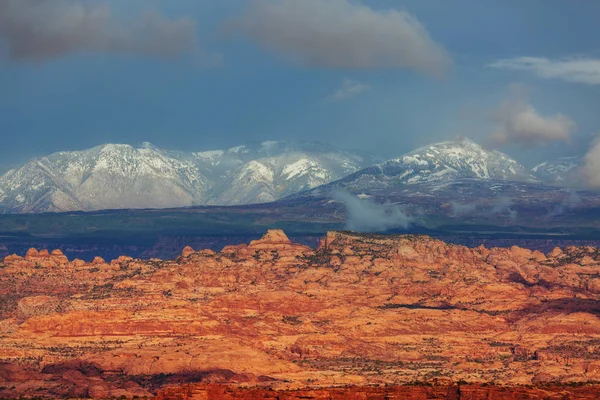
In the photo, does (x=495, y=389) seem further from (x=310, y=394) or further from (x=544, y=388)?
(x=310, y=394)

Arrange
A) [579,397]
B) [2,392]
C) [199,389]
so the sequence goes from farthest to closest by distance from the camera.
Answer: [2,392] < [199,389] < [579,397]

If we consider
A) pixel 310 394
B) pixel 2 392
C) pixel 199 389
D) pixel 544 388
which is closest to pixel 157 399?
pixel 199 389

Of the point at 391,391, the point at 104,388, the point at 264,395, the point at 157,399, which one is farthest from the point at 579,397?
the point at 104,388

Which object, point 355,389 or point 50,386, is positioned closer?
point 355,389

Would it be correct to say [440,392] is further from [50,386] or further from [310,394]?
[50,386]

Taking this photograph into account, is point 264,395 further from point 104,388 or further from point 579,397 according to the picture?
point 104,388

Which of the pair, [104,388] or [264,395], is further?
[104,388]

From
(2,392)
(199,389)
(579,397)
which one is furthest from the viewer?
(2,392)

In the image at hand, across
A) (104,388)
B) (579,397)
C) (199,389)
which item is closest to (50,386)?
(104,388)
